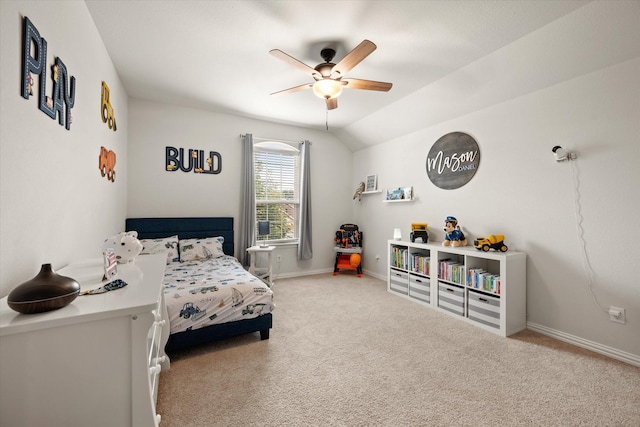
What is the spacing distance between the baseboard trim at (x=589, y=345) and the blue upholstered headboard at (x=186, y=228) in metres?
3.91

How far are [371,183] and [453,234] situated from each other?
6.52 ft

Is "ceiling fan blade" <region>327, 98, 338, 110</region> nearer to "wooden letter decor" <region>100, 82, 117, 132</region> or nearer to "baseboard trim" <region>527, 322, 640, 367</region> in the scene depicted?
"wooden letter decor" <region>100, 82, 117, 132</region>

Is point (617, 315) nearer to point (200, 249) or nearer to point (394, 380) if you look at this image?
point (394, 380)

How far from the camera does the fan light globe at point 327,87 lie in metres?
2.50

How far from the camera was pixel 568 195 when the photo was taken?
2.50 meters

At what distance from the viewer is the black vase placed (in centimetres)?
88

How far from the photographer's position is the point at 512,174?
294cm

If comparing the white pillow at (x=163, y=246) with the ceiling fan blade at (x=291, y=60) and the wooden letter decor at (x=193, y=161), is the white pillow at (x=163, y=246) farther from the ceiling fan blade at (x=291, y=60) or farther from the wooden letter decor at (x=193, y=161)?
the ceiling fan blade at (x=291, y=60)

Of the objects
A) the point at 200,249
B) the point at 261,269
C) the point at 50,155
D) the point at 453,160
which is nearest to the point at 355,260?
the point at 261,269

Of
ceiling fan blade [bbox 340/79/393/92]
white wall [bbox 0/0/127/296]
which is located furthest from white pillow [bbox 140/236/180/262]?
ceiling fan blade [bbox 340/79/393/92]

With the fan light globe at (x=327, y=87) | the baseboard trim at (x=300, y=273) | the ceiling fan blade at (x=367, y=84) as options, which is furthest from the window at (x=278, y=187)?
the ceiling fan blade at (x=367, y=84)

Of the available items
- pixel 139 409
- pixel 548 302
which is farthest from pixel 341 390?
pixel 548 302

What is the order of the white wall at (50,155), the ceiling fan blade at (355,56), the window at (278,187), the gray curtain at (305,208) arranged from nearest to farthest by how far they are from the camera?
the white wall at (50,155)
the ceiling fan blade at (355,56)
the window at (278,187)
the gray curtain at (305,208)

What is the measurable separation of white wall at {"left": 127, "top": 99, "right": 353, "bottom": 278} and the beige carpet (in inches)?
90.8
